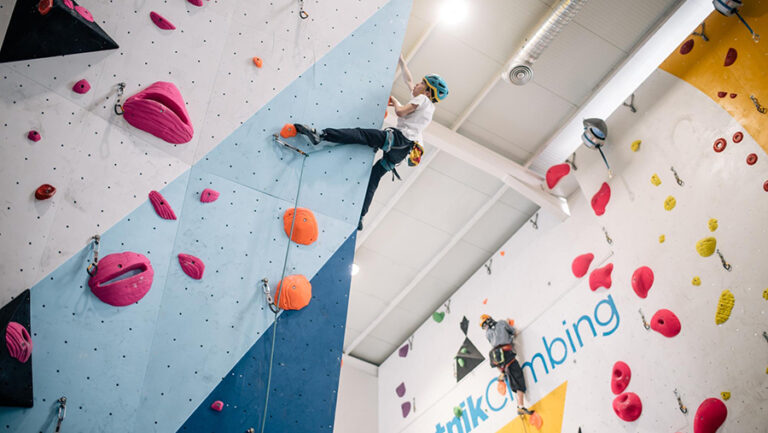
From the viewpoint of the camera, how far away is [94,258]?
2.27 metres

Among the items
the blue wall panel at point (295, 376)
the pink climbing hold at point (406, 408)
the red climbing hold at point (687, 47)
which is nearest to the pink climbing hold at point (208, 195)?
the blue wall panel at point (295, 376)

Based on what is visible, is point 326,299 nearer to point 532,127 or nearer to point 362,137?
point 362,137

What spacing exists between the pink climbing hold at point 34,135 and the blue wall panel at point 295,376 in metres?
1.30

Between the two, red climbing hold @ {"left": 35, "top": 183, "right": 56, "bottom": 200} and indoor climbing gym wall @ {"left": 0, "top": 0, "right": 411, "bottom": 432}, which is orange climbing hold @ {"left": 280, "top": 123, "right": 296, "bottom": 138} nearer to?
indoor climbing gym wall @ {"left": 0, "top": 0, "right": 411, "bottom": 432}

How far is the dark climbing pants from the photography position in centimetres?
302

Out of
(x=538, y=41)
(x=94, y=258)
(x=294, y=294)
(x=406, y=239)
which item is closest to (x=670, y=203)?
(x=538, y=41)

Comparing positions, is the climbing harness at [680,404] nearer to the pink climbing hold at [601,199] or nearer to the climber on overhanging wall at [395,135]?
the pink climbing hold at [601,199]

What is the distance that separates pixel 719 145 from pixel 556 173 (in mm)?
1783

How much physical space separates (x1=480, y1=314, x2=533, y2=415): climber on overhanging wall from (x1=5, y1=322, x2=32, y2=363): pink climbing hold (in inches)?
184

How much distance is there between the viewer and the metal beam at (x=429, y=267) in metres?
6.62

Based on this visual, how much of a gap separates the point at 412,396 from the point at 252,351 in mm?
5486

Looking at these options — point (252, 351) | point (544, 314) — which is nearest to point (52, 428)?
point (252, 351)

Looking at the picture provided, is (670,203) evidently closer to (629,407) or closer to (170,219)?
(629,407)

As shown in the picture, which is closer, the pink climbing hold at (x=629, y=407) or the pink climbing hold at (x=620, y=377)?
the pink climbing hold at (x=629, y=407)
